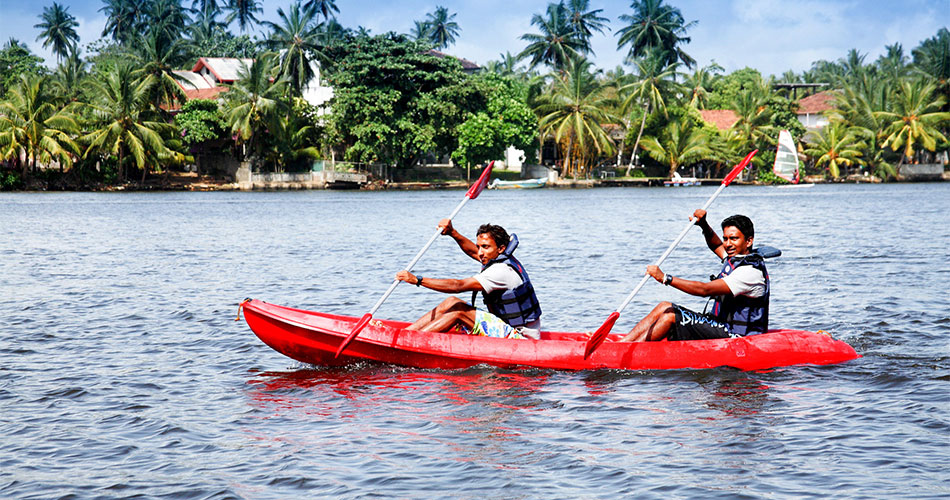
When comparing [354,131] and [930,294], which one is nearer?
[930,294]

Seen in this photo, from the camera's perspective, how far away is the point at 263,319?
28.0 feet

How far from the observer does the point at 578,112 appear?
56.7 metres

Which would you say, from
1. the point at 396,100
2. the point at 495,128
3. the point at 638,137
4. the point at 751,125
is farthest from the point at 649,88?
the point at 396,100

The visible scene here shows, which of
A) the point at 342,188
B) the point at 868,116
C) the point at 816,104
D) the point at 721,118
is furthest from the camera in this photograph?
the point at 816,104

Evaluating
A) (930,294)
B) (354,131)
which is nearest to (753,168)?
(354,131)

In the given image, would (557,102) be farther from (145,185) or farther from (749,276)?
(749,276)

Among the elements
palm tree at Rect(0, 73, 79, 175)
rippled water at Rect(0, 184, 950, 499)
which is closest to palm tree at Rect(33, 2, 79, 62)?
palm tree at Rect(0, 73, 79, 175)

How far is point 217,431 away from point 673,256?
15445mm

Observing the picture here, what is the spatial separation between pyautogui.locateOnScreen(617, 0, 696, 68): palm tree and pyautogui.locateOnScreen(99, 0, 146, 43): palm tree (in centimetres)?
3964

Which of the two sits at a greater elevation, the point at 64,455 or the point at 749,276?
the point at 749,276

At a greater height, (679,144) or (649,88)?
(649,88)

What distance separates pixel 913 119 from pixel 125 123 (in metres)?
46.8

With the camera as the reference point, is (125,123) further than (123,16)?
No

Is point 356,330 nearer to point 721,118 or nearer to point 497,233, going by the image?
point 497,233
